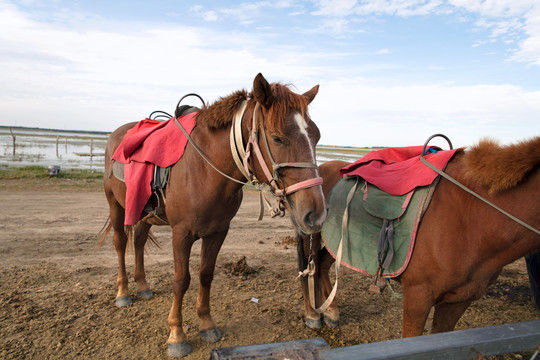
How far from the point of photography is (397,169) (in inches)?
110

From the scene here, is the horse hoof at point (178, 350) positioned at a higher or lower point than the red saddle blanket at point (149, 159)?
lower

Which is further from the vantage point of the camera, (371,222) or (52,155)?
(52,155)

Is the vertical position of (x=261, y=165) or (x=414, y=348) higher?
(x=261, y=165)

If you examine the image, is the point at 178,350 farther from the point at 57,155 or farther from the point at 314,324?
the point at 57,155

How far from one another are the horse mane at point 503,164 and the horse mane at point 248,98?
118 centimetres

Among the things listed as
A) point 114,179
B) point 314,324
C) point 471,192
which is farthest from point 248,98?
point 314,324

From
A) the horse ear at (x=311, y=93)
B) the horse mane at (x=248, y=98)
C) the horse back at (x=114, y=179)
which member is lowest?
the horse back at (x=114, y=179)

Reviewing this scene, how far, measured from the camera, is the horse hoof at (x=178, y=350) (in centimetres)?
297

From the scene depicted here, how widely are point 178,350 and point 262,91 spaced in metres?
2.40

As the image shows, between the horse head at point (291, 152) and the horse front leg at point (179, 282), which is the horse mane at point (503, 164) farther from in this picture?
the horse front leg at point (179, 282)

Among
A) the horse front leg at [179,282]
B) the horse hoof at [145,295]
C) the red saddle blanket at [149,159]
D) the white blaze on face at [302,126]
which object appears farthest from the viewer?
the horse hoof at [145,295]

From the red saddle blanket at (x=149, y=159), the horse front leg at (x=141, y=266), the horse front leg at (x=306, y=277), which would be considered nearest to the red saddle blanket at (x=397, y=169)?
the horse front leg at (x=306, y=277)

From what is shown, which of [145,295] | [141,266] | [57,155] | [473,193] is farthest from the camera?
[57,155]

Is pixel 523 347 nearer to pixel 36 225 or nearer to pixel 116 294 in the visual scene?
pixel 116 294
